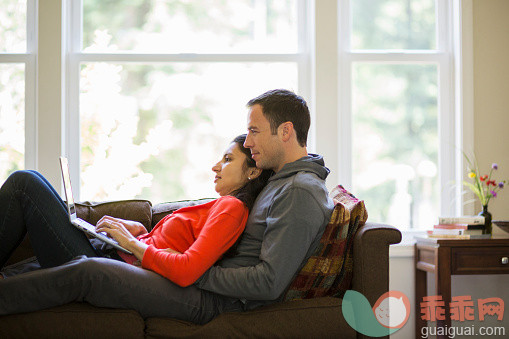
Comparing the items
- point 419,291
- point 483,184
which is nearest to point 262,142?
point 419,291

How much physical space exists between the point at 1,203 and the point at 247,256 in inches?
37.7

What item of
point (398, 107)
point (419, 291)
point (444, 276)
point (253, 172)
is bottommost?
point (419, 291)

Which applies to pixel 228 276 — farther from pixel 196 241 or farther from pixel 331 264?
pixel 331 264

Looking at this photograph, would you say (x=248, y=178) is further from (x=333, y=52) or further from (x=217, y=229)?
(x=333, y=52)

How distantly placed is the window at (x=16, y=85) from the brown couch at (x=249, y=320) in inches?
69.9

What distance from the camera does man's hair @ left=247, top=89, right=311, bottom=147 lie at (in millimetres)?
2047

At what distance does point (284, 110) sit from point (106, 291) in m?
0.91

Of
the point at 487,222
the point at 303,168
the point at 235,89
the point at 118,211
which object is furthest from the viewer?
the point at 235,89

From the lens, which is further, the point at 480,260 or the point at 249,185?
the point at 480,260

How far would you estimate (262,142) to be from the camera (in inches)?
80.8

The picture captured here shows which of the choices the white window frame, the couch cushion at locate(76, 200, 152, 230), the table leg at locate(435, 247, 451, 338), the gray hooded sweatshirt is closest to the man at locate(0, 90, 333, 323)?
the gray hooded sweatshirt

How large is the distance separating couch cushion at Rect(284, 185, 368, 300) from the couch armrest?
0.16 feet

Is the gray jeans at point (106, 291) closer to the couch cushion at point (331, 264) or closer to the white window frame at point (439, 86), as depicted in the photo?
the couch cushion at point (331, 264)

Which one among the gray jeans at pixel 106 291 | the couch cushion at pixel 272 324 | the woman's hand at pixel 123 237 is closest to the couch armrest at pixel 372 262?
the couch cushion at pixel 272 324
